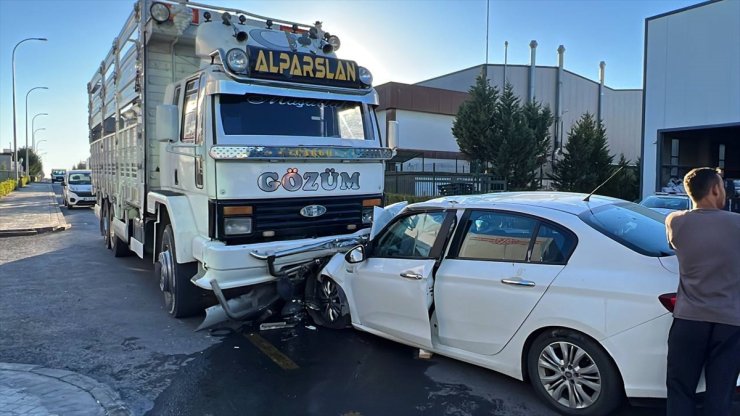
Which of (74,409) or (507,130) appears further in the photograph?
(507,130)

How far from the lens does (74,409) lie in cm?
371

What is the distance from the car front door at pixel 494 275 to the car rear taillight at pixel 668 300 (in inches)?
25.6

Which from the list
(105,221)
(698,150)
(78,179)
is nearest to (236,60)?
(105,221)

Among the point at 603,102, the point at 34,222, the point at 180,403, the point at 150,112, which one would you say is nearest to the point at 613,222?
the point at 180,403

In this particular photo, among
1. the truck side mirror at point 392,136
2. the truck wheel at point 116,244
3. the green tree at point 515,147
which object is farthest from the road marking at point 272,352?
the green tree at point 515,147

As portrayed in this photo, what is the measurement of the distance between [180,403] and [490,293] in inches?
98.9

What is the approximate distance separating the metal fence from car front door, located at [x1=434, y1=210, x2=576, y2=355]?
639 inches

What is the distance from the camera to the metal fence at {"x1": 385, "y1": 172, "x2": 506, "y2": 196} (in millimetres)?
20672

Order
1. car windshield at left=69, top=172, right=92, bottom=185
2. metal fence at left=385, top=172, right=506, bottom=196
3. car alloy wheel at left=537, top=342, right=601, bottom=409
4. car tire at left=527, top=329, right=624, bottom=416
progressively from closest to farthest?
1. car tire at left=527, top=329, right=624, bottom=416
2. car alloy wheel at left=537, top=342, right=601, bottom=409
3. metal fence at left=385, top=172, right=506, bottom=196
4. car windshield at left=69, top=172, right=92, bottom=185

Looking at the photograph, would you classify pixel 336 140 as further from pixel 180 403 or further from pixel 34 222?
pixel 34 222

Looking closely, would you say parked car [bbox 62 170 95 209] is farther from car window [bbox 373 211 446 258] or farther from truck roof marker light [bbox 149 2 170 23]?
car window [bbox 373 211 446 258]

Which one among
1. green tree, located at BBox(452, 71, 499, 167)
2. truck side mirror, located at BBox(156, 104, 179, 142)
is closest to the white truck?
truck side mirror, located at BBox(156, 104, 179, 142)

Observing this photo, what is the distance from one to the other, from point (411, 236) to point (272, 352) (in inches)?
69.9

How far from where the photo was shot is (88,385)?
414cm
